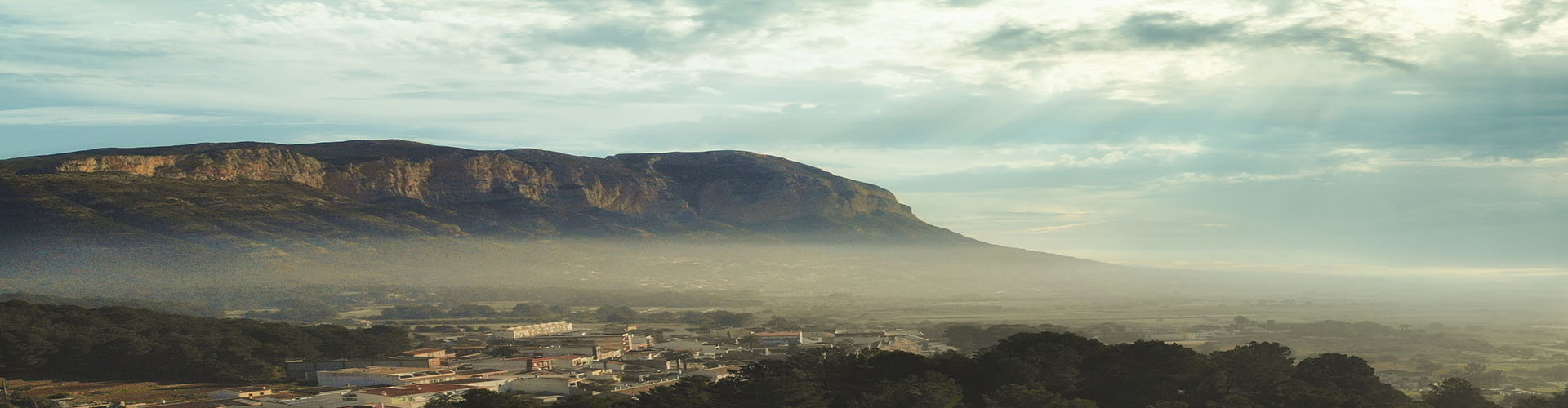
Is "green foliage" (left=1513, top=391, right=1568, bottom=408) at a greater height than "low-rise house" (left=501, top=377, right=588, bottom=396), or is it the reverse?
"green foliage" (left=1513, top=391, right=1568, bottom=408)

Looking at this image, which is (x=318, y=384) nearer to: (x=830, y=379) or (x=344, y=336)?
(x=344, y=336)

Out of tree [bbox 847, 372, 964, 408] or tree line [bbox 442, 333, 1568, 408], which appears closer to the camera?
tree [bbox 847, 372, 964, 408]

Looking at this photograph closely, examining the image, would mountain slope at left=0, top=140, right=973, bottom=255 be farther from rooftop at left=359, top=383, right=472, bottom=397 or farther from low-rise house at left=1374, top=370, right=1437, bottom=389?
low-rise house at left=1374, top=370, right=1437, bottom=389

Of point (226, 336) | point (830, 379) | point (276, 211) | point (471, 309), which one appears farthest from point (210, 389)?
point (276, 211)

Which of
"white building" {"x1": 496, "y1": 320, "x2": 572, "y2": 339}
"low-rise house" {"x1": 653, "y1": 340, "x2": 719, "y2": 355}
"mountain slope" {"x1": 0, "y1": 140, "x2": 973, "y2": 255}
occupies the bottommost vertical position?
"white building" {"x1": 496, "y1": 320, "x2": 572, "y2": 339}

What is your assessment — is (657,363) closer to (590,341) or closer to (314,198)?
(590,341)

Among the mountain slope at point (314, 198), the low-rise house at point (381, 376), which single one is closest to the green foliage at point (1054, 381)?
the low-rise house at point (381, 376)

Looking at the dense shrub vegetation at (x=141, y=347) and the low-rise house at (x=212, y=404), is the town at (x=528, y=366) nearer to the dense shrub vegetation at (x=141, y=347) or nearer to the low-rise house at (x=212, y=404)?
the low-rise house at (x=212, y=404)

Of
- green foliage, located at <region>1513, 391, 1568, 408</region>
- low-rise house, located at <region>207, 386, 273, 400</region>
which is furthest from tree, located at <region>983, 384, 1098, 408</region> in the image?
low-rise house, located at <region>207, 386, 273, 400</region>
